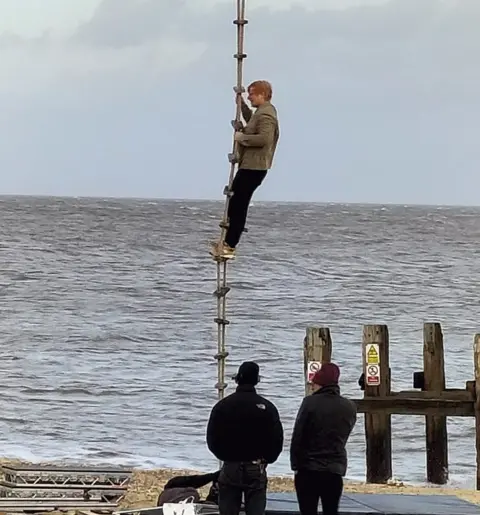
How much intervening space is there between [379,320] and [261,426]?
29.6 meters

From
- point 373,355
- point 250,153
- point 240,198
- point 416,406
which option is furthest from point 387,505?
point 373,355

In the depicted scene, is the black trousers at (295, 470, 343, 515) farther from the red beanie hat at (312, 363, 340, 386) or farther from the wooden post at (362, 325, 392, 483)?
the wooden post at (362, 325, 392, 483)

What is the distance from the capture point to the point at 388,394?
52.8 feet

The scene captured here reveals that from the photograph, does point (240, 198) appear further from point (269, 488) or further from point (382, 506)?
point (269, 488)

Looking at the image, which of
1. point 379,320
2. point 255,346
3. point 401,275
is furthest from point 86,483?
point 401,275

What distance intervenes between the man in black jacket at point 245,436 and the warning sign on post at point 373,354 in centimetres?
639

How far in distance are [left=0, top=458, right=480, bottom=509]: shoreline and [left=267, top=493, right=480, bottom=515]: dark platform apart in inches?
72.4

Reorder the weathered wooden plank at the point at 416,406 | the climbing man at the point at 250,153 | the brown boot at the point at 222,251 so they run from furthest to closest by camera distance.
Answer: the weathered wooden plank at the point at 416,406 → the brown boot at the point at 222,251 → the climbing man at the point at 250,153

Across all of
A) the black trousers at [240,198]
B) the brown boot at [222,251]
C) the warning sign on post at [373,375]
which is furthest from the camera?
the warning sign on post at [373,375]

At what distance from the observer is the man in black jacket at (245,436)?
32.0 ft

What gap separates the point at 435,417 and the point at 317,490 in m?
6.86

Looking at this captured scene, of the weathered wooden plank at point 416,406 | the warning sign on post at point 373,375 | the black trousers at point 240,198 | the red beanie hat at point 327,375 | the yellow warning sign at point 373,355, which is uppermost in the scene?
the black trousers at point 240,198

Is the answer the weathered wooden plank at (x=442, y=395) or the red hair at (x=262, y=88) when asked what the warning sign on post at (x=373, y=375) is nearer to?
the weathered wooden plank at (x=442, y=395)

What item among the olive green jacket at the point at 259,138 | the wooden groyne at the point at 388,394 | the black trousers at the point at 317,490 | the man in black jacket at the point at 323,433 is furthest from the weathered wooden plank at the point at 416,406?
the man in black jacket at the point at 323,433
